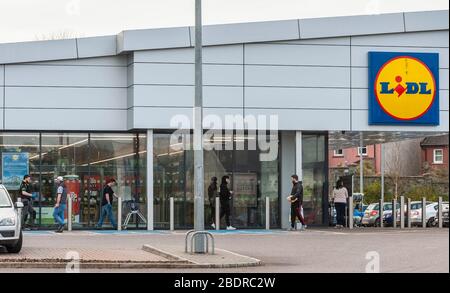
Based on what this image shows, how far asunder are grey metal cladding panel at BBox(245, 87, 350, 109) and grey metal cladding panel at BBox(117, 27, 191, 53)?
8.11 feet

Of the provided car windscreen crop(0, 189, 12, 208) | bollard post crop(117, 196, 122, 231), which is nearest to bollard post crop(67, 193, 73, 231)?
bollard post crop(117, 196, 122, 231)

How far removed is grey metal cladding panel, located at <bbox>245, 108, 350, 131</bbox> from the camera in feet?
98.9

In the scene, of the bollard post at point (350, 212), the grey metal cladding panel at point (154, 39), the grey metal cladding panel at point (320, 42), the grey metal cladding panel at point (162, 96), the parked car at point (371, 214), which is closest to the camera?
the grey metal cladding panel at point (154, 39)

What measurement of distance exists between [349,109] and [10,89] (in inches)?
401

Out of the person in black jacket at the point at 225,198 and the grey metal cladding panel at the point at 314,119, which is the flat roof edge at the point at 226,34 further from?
the person in black jacket at the point at 225,198

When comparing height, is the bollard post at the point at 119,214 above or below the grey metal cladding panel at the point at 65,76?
below

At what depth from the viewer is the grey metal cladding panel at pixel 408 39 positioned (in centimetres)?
3061

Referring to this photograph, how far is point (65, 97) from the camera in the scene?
98.6ft

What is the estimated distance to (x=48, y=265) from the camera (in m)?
16.8

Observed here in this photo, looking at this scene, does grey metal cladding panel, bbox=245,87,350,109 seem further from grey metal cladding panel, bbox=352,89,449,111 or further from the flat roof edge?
the flat roof edge

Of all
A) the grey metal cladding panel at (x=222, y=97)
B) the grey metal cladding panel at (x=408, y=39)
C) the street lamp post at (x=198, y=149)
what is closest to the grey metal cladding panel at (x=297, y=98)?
the grey metal cladding panel at (x=222, y=97)

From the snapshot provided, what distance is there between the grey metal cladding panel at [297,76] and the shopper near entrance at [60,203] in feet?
20.6
